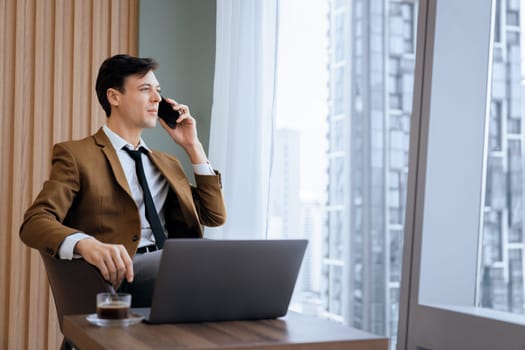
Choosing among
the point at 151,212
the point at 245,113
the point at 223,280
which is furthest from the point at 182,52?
the point at 223,280

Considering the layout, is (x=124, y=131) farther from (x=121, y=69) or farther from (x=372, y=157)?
(x=372, y=157)

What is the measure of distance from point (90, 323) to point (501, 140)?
1.52 meters

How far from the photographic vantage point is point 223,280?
1.56m

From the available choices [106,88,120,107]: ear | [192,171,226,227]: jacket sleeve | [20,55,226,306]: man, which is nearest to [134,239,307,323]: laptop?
[20,55,226,306]: man

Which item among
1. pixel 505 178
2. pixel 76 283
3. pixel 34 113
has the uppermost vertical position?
pixel 34 113

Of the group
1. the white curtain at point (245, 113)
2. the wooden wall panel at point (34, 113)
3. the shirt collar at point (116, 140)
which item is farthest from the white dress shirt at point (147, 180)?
the wooden wall panel at point (34, 113)

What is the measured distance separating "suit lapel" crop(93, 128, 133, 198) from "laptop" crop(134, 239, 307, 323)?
0.95m

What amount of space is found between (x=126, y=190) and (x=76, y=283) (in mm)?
398

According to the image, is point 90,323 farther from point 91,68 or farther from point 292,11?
point 91,68

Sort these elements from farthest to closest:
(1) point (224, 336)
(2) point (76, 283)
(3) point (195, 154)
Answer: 1. (3) point (195, 154)
2. (2) point (76, 283)
3. (1) point (224, 336)

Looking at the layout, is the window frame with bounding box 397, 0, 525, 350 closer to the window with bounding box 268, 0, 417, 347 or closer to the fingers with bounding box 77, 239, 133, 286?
the window with bounding box 268, 0, 417, 347

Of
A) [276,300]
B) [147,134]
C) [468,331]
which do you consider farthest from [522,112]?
[147,134]

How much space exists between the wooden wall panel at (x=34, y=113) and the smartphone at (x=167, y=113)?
1.32 metres

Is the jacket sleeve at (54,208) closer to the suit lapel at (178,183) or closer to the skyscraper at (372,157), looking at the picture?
the suit lapel at (178,183)
